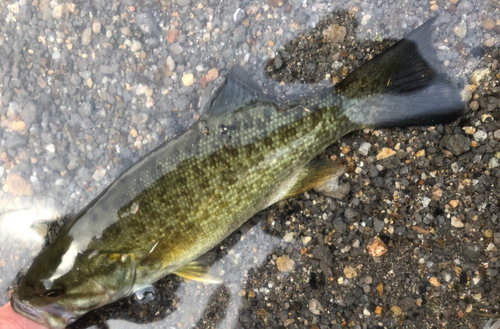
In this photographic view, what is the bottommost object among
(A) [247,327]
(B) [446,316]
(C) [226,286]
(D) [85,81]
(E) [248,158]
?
(B) [446,316]

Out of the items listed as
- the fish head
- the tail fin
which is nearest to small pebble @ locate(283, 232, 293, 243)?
the tail fin

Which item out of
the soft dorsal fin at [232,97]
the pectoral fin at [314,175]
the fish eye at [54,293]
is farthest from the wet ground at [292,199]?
the fish eye at [54,293]

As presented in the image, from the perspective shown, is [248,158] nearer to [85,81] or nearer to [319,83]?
[319,83]

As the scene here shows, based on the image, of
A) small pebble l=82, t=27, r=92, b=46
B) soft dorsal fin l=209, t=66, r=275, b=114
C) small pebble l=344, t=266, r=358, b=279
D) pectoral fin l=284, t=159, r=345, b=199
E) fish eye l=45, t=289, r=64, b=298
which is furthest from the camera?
small pebble l=82, t=27, r=92, b=46

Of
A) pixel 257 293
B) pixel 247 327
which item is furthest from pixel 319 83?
pixel 247 327

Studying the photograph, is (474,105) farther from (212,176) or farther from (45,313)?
(45,313)

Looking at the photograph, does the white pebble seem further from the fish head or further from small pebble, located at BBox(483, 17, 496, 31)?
the fish head

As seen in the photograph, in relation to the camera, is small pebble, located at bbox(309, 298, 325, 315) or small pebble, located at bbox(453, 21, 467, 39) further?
small pebble, located at bbox(309, 298, 325, 315)

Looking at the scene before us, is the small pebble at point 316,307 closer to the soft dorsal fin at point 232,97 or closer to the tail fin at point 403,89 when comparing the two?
the tail fin at point 403,89
